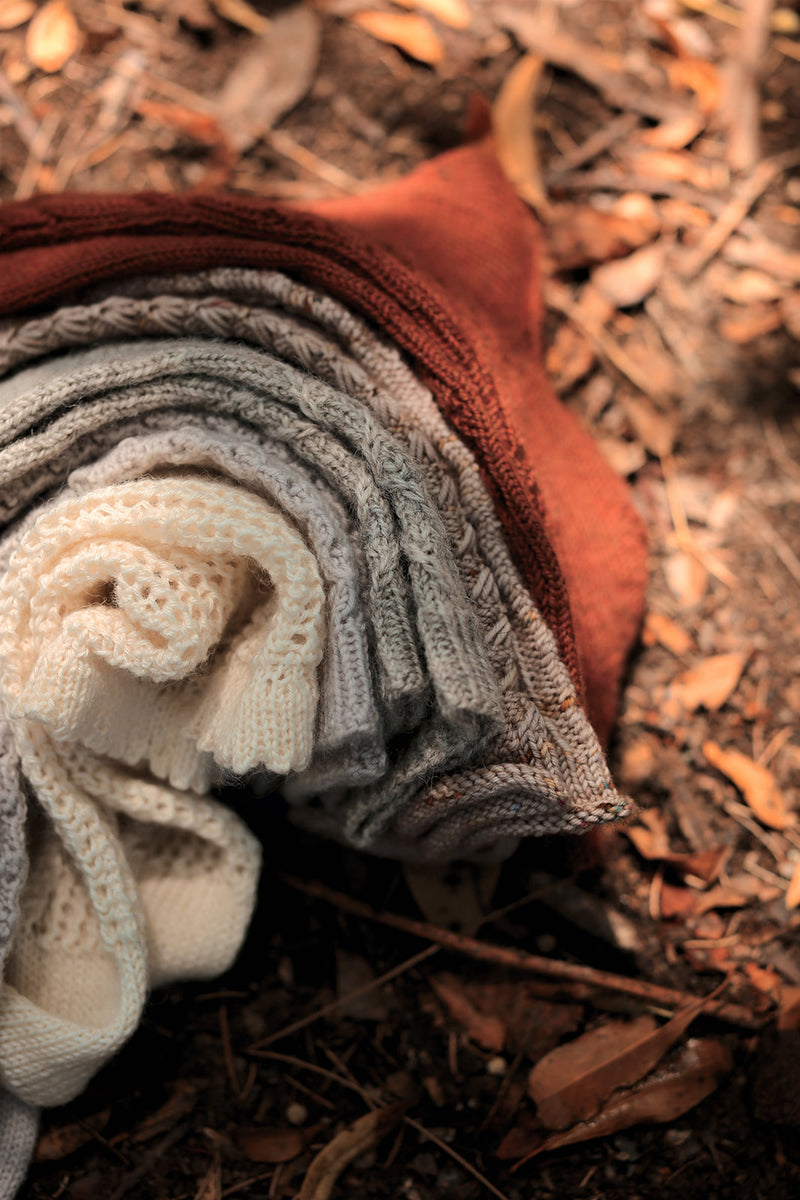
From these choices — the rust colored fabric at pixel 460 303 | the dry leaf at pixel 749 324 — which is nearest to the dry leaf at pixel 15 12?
the rust colored fabric at pixel 460 303

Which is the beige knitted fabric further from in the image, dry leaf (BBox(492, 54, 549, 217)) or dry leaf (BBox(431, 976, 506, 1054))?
dry leaf (BBox(492, 54, 549, 217))

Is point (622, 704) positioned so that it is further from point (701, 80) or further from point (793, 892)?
point (701, 80)

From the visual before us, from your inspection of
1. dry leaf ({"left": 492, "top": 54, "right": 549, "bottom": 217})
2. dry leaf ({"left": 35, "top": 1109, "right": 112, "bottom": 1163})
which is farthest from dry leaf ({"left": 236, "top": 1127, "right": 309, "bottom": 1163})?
dry leaf ({"left": 492, "top": 54, "right": 549, "bottom": 217})

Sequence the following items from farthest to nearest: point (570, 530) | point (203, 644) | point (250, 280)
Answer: point (570, 530)
point (250, 280)
point (203, 644)

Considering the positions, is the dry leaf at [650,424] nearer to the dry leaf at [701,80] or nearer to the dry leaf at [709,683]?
the dry leaf at [709,683]

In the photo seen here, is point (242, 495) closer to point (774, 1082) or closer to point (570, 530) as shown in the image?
point (570, 530)

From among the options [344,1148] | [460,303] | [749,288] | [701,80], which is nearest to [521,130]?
[701,80]

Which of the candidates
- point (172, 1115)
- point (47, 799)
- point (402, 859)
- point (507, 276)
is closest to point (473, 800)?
point (402, 859)
